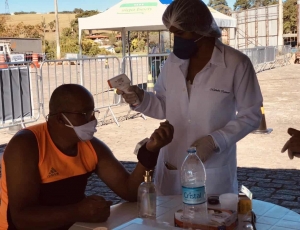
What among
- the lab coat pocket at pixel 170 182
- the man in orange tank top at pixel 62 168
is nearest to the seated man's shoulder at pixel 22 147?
the man in orange tank top at pixel 62 168

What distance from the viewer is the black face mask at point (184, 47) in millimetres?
2676

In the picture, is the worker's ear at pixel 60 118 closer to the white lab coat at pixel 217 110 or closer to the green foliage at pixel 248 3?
the white lab coat at pixel 217 110

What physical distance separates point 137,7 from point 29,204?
360 inches

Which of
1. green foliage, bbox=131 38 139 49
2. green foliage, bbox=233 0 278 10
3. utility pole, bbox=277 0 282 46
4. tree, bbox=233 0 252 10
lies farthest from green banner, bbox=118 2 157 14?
tree, bbox=233 0 252 10

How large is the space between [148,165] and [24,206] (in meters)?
0.70

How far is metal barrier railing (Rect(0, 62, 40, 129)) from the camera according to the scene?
7688 mm

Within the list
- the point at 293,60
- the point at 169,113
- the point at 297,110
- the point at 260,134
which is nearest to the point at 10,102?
the point at 260,134

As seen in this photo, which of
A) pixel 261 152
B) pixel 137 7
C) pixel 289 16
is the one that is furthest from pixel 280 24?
pixel 289 16

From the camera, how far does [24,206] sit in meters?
2.21

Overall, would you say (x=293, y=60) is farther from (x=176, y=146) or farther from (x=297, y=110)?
(x=176, y=146)

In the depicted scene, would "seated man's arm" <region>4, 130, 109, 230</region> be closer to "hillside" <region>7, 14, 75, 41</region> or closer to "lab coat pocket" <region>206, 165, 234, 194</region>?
"lab coat pocket" <region>206, 165, 234, 194</region>

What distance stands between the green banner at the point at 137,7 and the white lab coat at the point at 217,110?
8.19m

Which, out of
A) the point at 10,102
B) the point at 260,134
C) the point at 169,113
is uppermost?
the point at 169,113

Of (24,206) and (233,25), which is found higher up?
(233,25)
